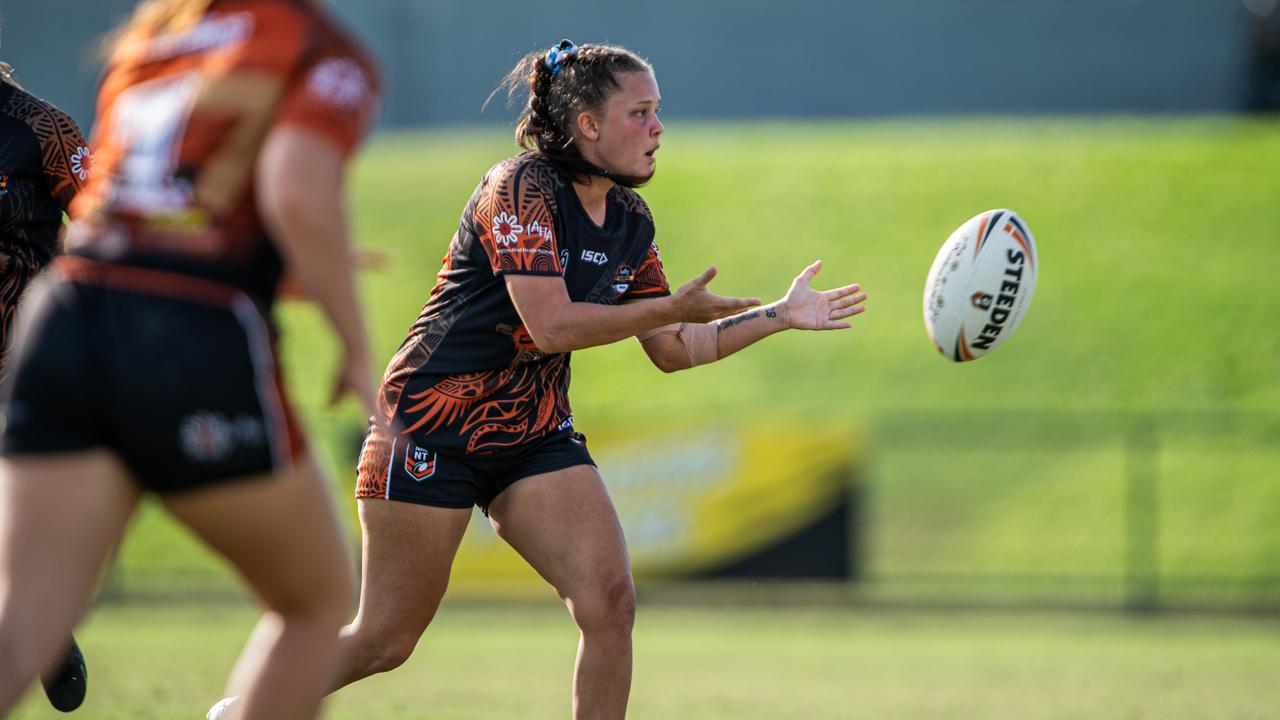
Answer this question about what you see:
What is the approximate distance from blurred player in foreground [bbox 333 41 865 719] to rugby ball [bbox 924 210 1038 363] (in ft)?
2.22

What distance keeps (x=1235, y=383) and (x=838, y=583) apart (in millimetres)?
7473

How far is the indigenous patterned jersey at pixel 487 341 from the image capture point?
4.78m

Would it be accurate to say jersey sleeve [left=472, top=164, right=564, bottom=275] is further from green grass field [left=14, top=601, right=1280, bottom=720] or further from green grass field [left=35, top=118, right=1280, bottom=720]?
green grass field [left=14, top=601, right=1280, bottom=720]

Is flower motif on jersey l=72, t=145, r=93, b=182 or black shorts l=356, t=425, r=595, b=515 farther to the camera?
flower motif on jersey l=72, t=145, r=93, b=182

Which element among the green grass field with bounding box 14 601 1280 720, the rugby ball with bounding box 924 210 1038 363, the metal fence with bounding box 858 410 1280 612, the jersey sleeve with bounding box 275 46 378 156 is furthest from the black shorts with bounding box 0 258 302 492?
the metal fence with bounding box 858 410 1280 612

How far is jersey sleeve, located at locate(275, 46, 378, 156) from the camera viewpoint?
9.93ft

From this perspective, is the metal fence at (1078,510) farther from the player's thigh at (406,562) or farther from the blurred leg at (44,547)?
the blurred leg at (44,547)

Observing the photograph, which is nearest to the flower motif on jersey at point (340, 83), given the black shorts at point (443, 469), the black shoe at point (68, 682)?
the black shorts at point (443, 469)

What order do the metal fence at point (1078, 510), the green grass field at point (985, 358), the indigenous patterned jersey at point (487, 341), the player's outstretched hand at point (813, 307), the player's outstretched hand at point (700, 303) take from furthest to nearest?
the green grass field at point (985, 358)
the metal fence at point (1078, 510)
the player's outstretched hand at point (813, 307)
the indigenous patterned jersey at point (487, 341)
the player's outstretched hand at point (700, 303)

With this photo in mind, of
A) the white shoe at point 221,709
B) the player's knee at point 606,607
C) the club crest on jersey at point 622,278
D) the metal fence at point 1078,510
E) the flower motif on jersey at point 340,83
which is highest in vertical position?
the flower motif on jersey at point 340,83

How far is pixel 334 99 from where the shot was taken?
3047mm

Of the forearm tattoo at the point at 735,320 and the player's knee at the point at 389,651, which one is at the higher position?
the forearm tattoo at the point at 735,320

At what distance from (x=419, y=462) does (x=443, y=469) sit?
0.08 metres

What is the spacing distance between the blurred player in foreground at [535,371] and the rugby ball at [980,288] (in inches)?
26.7
